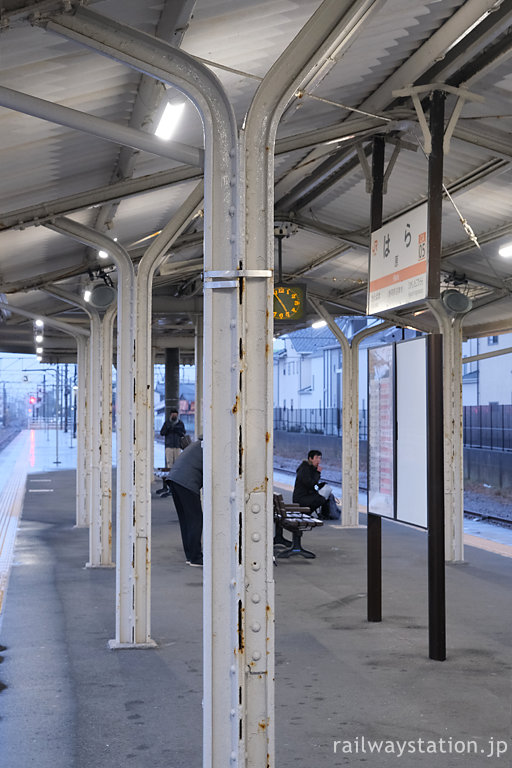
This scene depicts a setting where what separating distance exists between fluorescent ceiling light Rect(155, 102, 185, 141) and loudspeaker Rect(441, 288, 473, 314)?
5.73 metres

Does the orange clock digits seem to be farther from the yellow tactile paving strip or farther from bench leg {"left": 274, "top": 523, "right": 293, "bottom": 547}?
the yellow tactile paving strip

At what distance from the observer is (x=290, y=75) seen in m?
3.53

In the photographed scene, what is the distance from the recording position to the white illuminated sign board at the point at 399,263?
6.85 metres

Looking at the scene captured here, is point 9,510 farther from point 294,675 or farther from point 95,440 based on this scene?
point 294,675

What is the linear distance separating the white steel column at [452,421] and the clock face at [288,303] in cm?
188

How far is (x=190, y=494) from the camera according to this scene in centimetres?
1002

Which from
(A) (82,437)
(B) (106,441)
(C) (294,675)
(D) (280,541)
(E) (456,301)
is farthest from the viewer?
(A) (82,437)

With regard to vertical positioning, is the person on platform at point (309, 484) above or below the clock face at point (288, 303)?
below

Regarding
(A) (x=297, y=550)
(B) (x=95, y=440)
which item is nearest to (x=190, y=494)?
(B) (x=95, y=440)

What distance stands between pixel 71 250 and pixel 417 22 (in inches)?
242

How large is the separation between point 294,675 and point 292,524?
4.78m

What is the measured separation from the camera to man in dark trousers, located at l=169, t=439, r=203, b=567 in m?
9.96

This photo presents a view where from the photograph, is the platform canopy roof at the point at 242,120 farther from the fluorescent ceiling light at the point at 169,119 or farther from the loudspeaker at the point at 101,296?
the loudspeaker at the point at 101,296

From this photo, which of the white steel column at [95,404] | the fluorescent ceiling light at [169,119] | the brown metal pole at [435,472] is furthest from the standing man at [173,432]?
the fluorescent ceiling light at [169,119]
